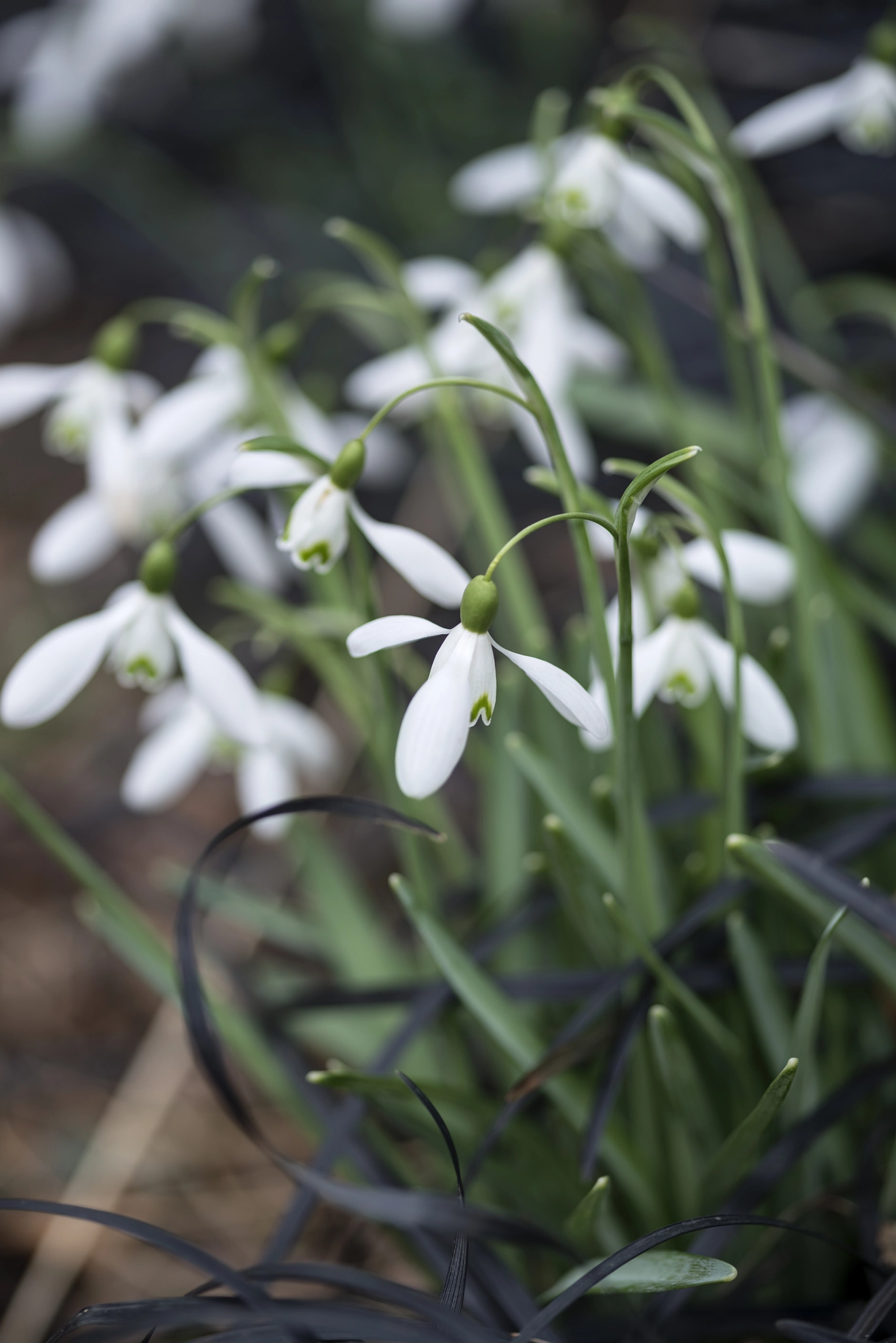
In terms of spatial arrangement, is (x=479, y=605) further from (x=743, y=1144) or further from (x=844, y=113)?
(x=844, y=113)

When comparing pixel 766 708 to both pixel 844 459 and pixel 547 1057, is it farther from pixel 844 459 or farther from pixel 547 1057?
pixel 844 459

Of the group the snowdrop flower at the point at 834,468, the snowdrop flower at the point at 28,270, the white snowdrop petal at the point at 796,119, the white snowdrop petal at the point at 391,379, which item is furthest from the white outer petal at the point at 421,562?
the snowdrop flower at the point at 28,270

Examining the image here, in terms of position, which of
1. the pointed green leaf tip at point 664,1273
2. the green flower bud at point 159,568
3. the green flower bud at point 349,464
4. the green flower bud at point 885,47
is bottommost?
the pointed green leaf tip at point 664,1273

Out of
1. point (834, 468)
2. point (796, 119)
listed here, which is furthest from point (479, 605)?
point (834, 468)

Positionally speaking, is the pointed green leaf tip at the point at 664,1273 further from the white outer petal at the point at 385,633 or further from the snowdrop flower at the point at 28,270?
the snowdrop flower at the point at 28,270

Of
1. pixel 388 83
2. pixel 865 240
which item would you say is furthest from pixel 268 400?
pixel 388 83
